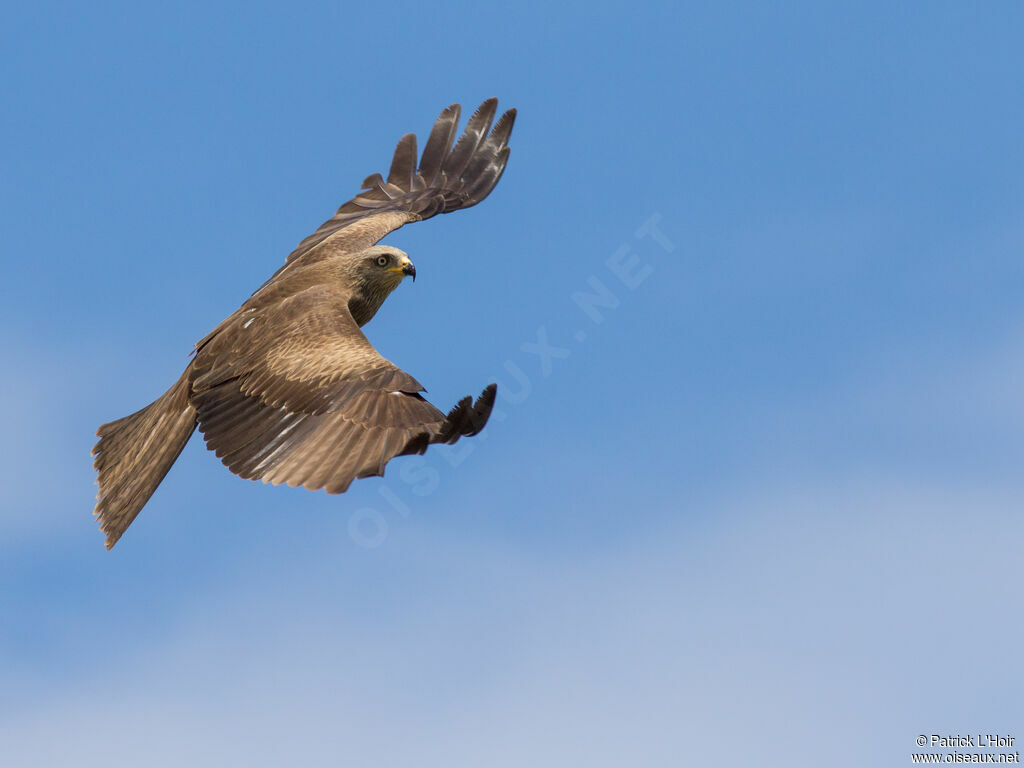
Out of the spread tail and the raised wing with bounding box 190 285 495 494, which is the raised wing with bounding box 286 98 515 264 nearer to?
the raised wing with bounding box 190 285 495 494

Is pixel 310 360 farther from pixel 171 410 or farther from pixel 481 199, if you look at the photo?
pixel 481 199

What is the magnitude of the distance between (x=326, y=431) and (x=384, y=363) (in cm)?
88

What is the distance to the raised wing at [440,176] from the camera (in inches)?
624

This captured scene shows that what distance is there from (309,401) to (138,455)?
1.98m

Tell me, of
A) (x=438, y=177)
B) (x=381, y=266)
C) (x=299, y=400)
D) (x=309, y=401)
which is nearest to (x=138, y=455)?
(x=299, y=400)

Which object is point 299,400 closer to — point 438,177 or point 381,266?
point 381,266

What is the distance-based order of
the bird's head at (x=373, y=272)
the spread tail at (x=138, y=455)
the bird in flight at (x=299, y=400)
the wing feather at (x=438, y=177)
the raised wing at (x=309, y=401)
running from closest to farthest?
the raised wing at (x=309, y=401), the bird in flight at (x=299, y=400), the spread tail at (x=138, y=455), the bird's head at (x=373, y=272), the wing feather at (x=438, y=177)

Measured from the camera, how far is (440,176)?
16328mm

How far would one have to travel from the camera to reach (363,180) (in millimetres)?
16891

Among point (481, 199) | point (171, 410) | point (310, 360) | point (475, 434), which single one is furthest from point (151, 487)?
point (481, 199)

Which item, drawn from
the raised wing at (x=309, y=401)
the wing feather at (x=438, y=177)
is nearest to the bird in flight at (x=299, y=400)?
the raised wing at (x=309, y=401)

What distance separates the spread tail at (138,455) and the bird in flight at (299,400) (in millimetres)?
12

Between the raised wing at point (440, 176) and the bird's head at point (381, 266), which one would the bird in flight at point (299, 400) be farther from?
the raised wing at point (440, 176)

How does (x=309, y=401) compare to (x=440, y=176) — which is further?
(x=440, y=176)
